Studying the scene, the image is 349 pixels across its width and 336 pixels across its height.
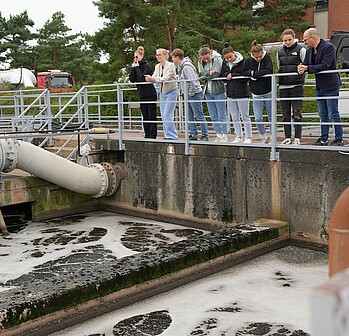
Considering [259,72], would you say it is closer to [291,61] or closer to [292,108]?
[291,61]

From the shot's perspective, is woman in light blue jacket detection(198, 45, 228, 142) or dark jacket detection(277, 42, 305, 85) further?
woman in light blue jacket detection(198, 45, 228, 142)

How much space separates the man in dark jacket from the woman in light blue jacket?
6.35 feet

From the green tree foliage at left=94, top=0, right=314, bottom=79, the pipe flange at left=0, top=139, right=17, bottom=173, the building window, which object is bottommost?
the pipe flange at left=0, top=139, right=17, bottom=173

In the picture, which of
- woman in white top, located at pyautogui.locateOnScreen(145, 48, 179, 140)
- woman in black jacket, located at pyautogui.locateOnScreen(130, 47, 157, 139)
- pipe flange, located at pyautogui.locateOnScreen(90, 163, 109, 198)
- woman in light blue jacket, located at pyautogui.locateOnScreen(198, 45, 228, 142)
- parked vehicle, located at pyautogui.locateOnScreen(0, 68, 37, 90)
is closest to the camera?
woman in light blue jacket, located at pyautogui.locateOnScreen(198, 45, 228, 142)

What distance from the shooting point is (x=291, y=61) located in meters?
7.45

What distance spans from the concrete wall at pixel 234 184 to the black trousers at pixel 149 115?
0.23m

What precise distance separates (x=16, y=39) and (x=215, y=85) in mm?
38851

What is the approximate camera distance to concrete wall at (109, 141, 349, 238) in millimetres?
7234

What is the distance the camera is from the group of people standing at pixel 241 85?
23.1ft

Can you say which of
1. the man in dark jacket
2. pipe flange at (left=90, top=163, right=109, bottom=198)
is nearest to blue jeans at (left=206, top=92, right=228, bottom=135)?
the man in dark jacket

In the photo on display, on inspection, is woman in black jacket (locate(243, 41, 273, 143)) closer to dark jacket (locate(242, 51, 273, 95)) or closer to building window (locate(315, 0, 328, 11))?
dark jacket (locate(242, 51, 273, 95))

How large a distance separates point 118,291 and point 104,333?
2.02 ft

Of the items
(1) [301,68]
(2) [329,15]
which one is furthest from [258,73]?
(2) [329,15]

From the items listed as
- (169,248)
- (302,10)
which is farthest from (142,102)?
(302,10)
